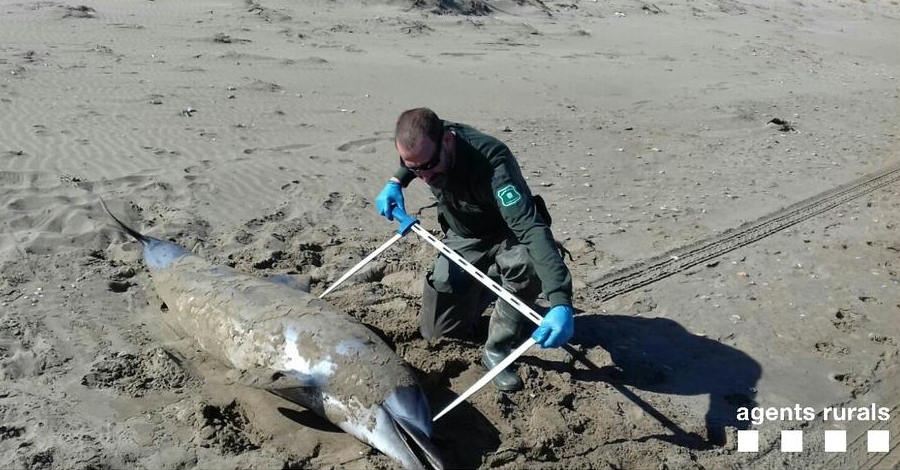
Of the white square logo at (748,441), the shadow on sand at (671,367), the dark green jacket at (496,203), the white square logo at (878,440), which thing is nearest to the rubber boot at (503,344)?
the shadow on sand at (671,367)

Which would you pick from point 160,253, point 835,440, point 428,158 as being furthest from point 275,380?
point 835,440

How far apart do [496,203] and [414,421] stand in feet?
4.30

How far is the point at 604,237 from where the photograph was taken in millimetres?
6777

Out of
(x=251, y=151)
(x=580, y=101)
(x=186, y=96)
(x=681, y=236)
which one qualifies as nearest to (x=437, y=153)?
(x=681, y=236)

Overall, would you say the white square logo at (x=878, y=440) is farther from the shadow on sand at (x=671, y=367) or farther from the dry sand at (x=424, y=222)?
the shadow on sand at (x=671, y=367)

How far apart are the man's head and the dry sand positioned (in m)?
1.29

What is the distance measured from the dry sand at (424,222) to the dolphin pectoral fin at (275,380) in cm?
23

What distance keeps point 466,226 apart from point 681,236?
2932 mm

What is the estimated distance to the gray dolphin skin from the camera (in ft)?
12.5

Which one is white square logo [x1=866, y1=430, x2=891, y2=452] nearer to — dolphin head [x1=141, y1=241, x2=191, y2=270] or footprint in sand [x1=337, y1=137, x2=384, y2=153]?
dolphin head [x1=141, y1=241, x2=191, y2=270]

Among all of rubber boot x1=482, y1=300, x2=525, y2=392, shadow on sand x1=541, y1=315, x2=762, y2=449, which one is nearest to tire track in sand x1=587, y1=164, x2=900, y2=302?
shadow on sand x1=541, y1=315, x2=762, y2=449

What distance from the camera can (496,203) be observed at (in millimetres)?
4352

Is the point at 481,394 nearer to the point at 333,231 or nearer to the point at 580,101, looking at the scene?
the point at 333,231

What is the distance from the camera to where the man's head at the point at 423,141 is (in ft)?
13.1
